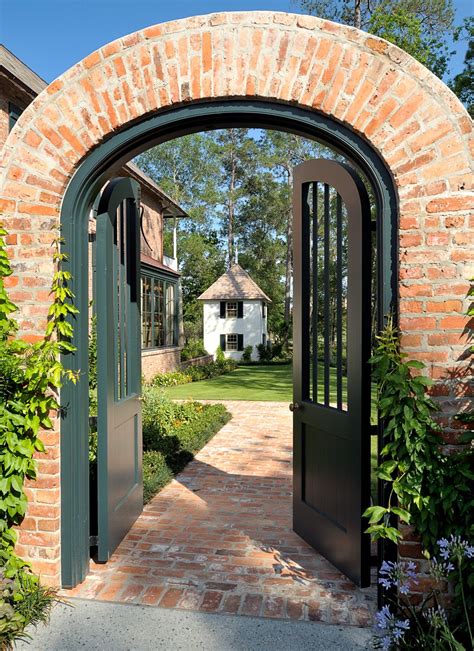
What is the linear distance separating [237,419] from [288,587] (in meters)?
6.62

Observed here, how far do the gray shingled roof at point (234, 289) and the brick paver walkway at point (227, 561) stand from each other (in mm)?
21577

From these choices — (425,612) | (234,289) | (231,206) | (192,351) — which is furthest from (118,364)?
(231,206)

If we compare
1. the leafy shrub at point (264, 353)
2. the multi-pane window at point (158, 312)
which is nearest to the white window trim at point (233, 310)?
the leafy shrub at point (264, 353)

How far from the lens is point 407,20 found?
42.3ft

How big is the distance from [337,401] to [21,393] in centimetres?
227

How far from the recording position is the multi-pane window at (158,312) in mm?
15669

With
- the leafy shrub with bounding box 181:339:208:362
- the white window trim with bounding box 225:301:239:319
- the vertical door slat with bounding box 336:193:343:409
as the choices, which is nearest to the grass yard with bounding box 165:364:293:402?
the leafy shrub with bounding box 181:339:208:362

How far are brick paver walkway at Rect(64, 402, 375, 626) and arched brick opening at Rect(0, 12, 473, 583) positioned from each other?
68 cm

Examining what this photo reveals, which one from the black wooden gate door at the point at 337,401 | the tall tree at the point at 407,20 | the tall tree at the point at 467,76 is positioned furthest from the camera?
the tall tree at the point at 467,76

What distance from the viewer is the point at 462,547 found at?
2.44m

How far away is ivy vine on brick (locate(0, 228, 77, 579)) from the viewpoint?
3.10m

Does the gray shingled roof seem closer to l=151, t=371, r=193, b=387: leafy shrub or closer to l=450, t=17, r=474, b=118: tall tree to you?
l=151, t=371, r=193, b=387: leafy shrub

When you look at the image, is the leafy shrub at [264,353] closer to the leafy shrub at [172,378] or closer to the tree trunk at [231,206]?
the leafy shrub at [172,378]

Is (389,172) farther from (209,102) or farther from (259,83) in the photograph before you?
(209,102)
